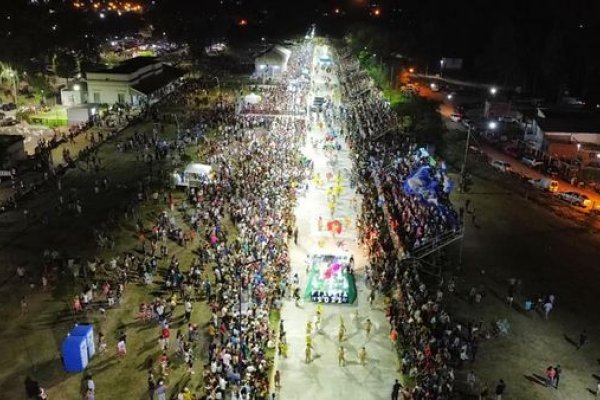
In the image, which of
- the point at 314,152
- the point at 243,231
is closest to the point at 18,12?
the point at 314,152

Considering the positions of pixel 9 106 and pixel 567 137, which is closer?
pixel 567 137

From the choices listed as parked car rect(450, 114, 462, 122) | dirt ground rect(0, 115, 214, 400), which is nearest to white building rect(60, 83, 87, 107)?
dirt ground rect(0, 115, 214, 400)

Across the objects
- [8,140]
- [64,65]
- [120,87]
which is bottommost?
[8,140]

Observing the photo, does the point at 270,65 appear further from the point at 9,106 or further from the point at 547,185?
the point at 547,185

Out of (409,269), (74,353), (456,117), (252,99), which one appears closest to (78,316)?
(74,353)

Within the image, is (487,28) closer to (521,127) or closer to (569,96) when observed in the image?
(569,96)

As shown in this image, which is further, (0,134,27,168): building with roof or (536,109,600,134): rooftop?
(536,109,600,134): rooftop

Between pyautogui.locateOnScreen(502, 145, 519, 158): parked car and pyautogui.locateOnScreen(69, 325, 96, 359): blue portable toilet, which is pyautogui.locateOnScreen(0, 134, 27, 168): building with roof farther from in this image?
pyautogui.locateOnScreen(502, 145, 519, 158): parked car
